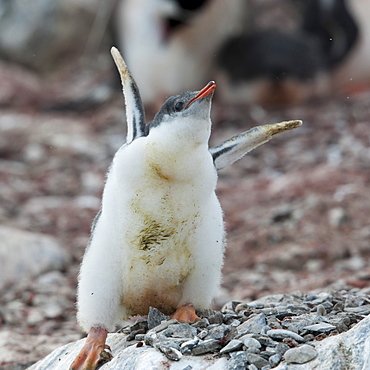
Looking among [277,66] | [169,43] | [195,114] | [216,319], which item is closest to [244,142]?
[195,114]

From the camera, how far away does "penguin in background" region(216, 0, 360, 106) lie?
709 centimetres

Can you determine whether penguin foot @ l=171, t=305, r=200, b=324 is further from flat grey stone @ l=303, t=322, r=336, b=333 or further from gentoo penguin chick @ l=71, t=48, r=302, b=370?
flat grey stone @ l=303, t=322, r=336, b=333

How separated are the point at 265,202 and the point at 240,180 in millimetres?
744

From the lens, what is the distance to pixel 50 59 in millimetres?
9719

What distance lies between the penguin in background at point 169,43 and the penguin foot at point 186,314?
15.2 feet

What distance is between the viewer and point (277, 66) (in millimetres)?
7105

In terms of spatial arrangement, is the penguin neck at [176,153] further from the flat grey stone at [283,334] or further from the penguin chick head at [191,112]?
the flat grey stone at [283,334]

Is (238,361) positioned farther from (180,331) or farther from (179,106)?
(179,106)

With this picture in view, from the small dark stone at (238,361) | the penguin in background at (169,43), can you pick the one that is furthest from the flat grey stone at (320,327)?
the penguin in background at (169,43)

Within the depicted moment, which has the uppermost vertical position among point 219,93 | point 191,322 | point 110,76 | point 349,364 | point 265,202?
point 110,76

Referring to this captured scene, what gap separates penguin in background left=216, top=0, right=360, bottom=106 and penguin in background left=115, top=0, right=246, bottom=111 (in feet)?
0.68

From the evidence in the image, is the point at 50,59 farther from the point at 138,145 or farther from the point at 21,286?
the point at 138,145

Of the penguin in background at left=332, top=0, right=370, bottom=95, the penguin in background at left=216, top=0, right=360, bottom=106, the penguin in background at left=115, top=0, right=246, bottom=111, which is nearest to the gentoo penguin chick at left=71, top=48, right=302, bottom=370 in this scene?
the penguin in background at left=115, top=0, right=246, bottom=111

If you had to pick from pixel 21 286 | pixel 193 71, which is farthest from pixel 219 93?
pixel 21 286
